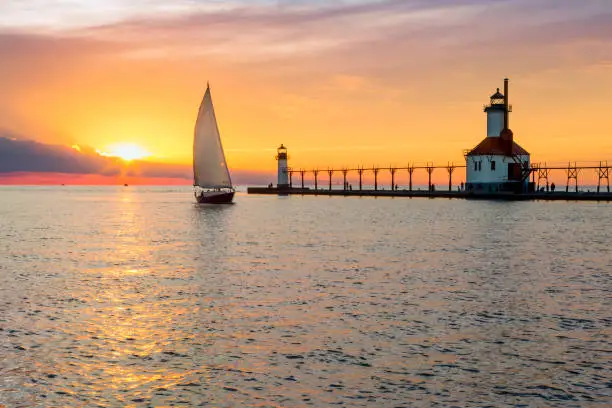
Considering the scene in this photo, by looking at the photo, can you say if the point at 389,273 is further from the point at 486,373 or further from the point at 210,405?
the point at 210,405

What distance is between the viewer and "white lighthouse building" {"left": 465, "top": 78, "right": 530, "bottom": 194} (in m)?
112

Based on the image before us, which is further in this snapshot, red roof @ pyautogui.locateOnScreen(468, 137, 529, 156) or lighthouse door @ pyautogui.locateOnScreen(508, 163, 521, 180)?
lighthouse door @ pyautogui.locateOnScreen(508, 163, 521, 180)

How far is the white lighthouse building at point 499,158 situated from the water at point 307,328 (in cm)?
7234

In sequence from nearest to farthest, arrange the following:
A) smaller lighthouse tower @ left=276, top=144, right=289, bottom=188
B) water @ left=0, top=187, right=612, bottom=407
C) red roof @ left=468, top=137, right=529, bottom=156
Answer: water @ left=0, top=187, right=612, bottom=407 < red roof @ left=468, top=137, right=529, bottom=156 < smaller lighthouse tower @ left=276, top=144, right=289, bottom=188

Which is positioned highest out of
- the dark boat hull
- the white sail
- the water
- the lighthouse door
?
the white sail

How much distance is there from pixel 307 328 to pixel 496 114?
102 m

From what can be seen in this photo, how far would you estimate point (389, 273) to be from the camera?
3123 cm

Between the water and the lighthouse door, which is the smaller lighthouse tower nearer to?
the lighthouse door

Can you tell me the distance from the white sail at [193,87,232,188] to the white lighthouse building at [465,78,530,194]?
4509 centimetres

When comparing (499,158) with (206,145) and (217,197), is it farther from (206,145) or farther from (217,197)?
(206,145)

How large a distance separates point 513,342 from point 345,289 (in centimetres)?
949

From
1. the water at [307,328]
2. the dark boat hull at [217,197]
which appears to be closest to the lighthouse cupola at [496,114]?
the dark boat hull at [217,197]

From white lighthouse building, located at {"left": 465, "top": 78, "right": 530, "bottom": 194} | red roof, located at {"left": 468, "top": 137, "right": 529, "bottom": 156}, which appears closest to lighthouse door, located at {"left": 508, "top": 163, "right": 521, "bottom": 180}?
white lighthouse building, located at {"left": 465, "top": 78, "right": 530, "bottom": 194}

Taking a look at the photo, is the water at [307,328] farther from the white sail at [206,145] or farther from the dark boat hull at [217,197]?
the dark boat hull at [217,197]
